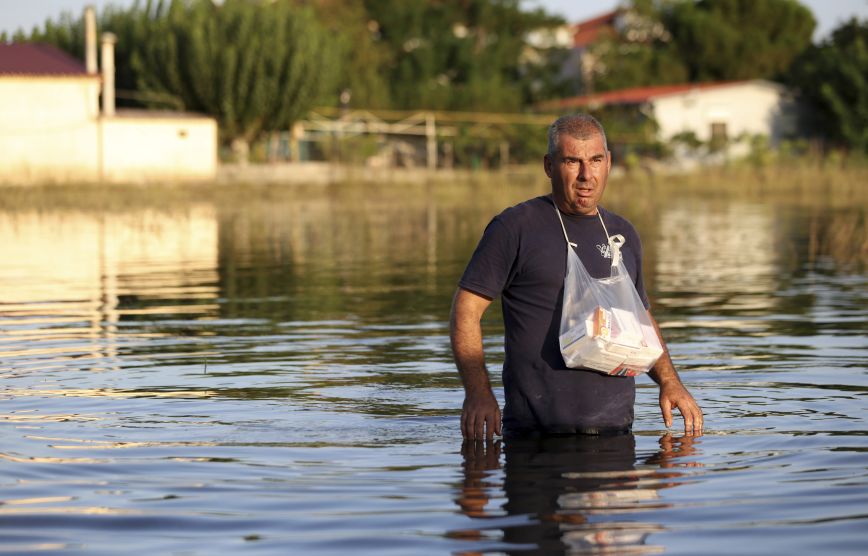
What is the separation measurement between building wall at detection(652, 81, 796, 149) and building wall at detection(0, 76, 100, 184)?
2581 centimetres

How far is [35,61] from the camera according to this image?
1925 inches

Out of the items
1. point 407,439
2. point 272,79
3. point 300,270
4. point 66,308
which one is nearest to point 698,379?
point 407,439

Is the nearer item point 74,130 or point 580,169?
point 580,169

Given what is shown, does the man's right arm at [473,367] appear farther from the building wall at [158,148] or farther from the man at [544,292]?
the building wall at [158,148]

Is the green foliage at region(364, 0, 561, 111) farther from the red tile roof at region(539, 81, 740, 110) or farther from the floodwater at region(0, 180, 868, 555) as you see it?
the floodwater at region(0, 180, 868, 555)

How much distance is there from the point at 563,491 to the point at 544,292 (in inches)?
32.8

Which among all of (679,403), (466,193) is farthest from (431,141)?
(679,403)

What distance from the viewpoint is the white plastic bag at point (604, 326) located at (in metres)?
6.21

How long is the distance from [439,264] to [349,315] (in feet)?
21.4

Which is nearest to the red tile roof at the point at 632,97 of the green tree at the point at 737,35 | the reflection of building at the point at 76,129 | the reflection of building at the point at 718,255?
the green tree at the point at 737,35

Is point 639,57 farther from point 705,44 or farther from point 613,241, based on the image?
point 613,241

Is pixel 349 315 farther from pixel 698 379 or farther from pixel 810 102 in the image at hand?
pixel 810 102

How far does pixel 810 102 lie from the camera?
66312 millimetres

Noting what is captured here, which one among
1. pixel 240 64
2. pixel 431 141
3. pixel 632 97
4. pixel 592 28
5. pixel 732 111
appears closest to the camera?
pixel 240 64
